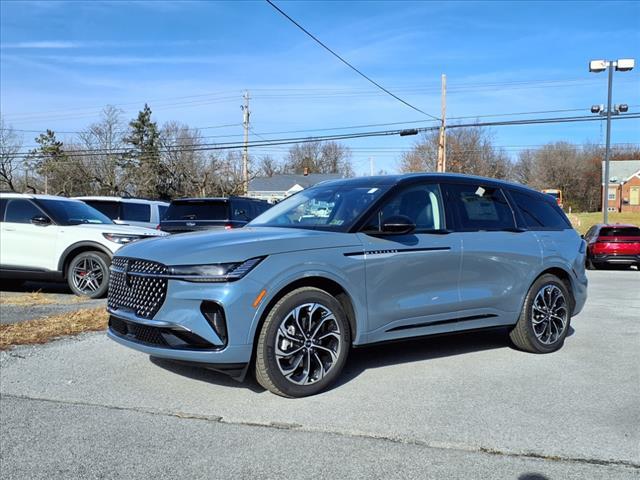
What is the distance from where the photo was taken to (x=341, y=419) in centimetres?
413

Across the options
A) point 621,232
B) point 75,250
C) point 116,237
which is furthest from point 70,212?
point 621,232

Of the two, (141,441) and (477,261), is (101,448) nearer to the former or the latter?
(141,441)

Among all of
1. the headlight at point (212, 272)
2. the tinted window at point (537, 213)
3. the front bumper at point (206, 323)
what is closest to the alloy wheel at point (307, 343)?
the front bumper at point (206, 323)

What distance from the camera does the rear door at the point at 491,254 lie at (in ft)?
18.4

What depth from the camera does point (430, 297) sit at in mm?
5277

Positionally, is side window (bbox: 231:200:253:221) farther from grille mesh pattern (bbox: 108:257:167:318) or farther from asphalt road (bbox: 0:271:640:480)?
grille mesh pattern (bbox: 108:257:167:318)

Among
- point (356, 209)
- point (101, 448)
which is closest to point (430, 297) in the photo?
point (356, 209)

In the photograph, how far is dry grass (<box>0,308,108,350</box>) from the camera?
21.0 ft

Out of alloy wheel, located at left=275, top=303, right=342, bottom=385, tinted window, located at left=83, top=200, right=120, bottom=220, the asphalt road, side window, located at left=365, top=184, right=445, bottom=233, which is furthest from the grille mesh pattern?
tinted window, located at left=83, top=200, right=120, bottom=220

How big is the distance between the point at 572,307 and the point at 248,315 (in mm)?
4113

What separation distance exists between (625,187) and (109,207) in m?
75.4

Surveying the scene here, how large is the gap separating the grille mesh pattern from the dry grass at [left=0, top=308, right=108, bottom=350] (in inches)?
81.0

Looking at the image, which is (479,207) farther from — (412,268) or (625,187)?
(625,187)

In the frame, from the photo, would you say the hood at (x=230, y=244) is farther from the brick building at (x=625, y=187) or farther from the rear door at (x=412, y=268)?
the brick building at (x=625, y=187)
